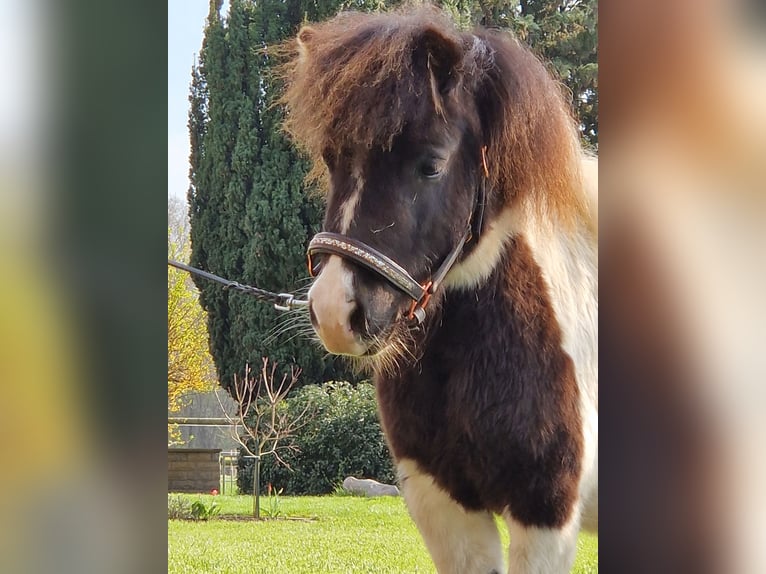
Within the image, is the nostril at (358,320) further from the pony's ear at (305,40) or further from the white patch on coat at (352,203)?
the pony's ear at (305,40)

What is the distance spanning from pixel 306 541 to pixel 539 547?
731 mm

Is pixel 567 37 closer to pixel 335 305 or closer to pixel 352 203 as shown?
pixel 352 203

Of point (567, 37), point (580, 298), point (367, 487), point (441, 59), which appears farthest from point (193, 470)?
point (567, 37)

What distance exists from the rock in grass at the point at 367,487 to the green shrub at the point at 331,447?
0.02 meters

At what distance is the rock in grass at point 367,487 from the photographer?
177 centimetres

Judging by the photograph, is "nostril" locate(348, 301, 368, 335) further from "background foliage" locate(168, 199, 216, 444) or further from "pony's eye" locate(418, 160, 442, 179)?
"background foliage" locate(168, 199, 216, 444)

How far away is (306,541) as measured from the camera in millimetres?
1739

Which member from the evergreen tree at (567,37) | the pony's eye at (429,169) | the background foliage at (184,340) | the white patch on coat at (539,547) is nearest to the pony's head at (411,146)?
the pony's eye at (429,169)

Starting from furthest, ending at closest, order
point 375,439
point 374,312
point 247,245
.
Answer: point 247,245 < point 375,439 < point 374,312

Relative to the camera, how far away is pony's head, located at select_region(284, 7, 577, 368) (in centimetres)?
105
